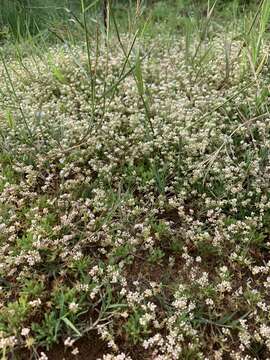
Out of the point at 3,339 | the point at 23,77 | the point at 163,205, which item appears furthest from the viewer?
the point at 23,77

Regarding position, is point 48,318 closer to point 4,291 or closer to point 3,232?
point 4,291

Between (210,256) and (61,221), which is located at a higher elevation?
(61,221)

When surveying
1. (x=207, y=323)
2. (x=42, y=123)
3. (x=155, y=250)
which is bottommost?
(x=207, y=323)

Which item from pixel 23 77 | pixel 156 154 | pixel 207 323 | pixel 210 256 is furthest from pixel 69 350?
pixel 23 77

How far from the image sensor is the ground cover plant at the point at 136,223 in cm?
204

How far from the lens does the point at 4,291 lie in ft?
7.24

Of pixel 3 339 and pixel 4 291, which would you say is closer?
pixel 3 339

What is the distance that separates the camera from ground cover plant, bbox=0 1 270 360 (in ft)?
6.68

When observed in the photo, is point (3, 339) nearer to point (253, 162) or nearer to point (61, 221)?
point (61, 221)

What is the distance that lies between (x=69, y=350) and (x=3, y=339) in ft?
Result: 1.05

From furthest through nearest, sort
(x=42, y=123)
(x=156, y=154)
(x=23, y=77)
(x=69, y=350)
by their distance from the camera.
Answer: (x=23, y=77)
(x=42, y=123)
(x=156, y=154)
(x=69, y=350)

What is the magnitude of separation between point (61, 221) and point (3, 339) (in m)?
0.77

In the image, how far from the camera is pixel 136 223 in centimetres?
255

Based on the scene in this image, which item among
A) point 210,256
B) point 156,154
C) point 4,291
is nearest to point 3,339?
point 4,291
